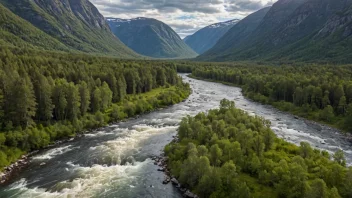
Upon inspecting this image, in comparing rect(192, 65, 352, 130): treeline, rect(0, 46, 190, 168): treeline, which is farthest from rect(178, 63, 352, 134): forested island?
rect(0, 46, 190, 168): treeline

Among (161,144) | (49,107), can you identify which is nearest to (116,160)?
(161,144)

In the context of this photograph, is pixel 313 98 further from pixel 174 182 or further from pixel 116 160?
pixel 116 160

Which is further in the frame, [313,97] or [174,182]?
[313,97]

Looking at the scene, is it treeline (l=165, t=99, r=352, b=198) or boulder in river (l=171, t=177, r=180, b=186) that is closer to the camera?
treeline (l=165, t=99, r=352, b=198)

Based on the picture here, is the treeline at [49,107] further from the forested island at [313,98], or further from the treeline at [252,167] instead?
the forested island at [313,98]

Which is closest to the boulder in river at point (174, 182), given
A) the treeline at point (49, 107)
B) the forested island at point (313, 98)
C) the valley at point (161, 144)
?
the valley at point (161, 144)

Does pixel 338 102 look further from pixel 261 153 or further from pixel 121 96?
pixel 121 96

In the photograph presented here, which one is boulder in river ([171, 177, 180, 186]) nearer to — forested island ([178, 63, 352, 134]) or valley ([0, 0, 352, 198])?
valley ([0, 0, 352, 198])
